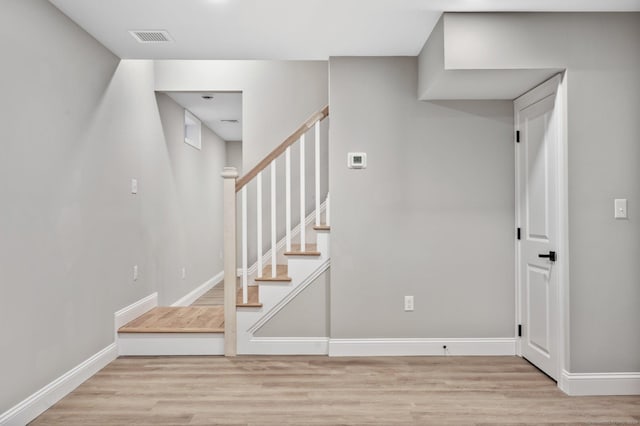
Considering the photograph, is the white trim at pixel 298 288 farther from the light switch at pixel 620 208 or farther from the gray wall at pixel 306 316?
the light switch at pixel 620 208

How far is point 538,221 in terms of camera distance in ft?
10.6

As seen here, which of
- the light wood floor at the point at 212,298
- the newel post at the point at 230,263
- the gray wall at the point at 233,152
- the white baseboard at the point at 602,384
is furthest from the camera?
the gray wall at the point at 233,152

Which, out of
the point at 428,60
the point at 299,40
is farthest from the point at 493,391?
the point at 299,40

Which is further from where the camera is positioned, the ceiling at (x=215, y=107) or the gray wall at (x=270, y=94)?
the ceiling at (x=215, y=107)

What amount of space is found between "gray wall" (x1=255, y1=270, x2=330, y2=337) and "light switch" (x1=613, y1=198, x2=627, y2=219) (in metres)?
2.07

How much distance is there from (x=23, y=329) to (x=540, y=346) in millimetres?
3356

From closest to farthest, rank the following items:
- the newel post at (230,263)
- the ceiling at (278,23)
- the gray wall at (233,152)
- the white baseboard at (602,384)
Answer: the ceiling at (278,23) → the white baseboard at (602,384) → the newel post at (230,263) → the gray wall at (233,152)

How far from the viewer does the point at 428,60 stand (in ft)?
10.6

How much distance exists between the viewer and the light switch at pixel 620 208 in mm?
2867

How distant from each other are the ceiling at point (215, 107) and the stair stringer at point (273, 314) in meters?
2.27

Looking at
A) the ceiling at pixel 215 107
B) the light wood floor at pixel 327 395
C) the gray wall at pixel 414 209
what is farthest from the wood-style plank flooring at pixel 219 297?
the ceiling at pixel 215 107

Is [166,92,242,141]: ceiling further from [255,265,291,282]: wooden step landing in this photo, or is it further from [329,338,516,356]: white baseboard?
[329,338,516,356]: white baseboard

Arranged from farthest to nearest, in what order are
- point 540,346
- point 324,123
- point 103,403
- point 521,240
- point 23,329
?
point 324,123 < point 521,240 < point 540,346 < point 103,403 < point 23,329

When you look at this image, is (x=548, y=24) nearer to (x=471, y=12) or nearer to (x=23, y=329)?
(x=471, y=12)
